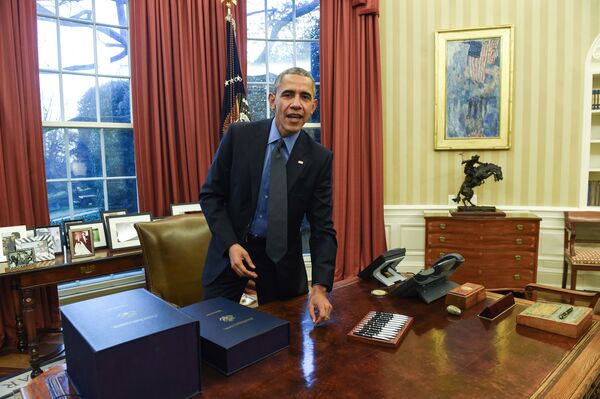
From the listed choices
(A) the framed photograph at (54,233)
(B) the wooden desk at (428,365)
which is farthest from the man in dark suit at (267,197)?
(A) the framed photograph at (54,233)

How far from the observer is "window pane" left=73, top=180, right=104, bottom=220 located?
3.44 meters

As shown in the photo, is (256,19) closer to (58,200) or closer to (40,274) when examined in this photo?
(58,200)

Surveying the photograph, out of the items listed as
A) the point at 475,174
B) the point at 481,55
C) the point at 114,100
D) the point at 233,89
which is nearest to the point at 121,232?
the point at 114,100

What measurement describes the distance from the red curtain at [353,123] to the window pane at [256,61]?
0.68m

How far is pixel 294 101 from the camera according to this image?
1636mm

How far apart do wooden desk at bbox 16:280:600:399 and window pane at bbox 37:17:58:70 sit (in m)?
3.08

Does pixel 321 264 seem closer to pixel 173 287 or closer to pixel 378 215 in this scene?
pixel 173 287

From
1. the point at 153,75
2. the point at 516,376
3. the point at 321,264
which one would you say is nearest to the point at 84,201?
the point at 153,75

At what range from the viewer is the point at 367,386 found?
975 millimetres

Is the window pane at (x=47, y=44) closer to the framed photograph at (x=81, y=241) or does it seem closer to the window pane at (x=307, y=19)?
the framed photograph at (x=81, y=241)

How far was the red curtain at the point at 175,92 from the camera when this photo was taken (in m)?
3.37

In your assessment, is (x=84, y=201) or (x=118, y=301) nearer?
(x=118, y=301)

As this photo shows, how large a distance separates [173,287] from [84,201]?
198 centimetres

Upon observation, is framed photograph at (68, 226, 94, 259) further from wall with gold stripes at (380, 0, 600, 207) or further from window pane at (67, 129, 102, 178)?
wall with gold stripes at (380, 0, 600, 207)
